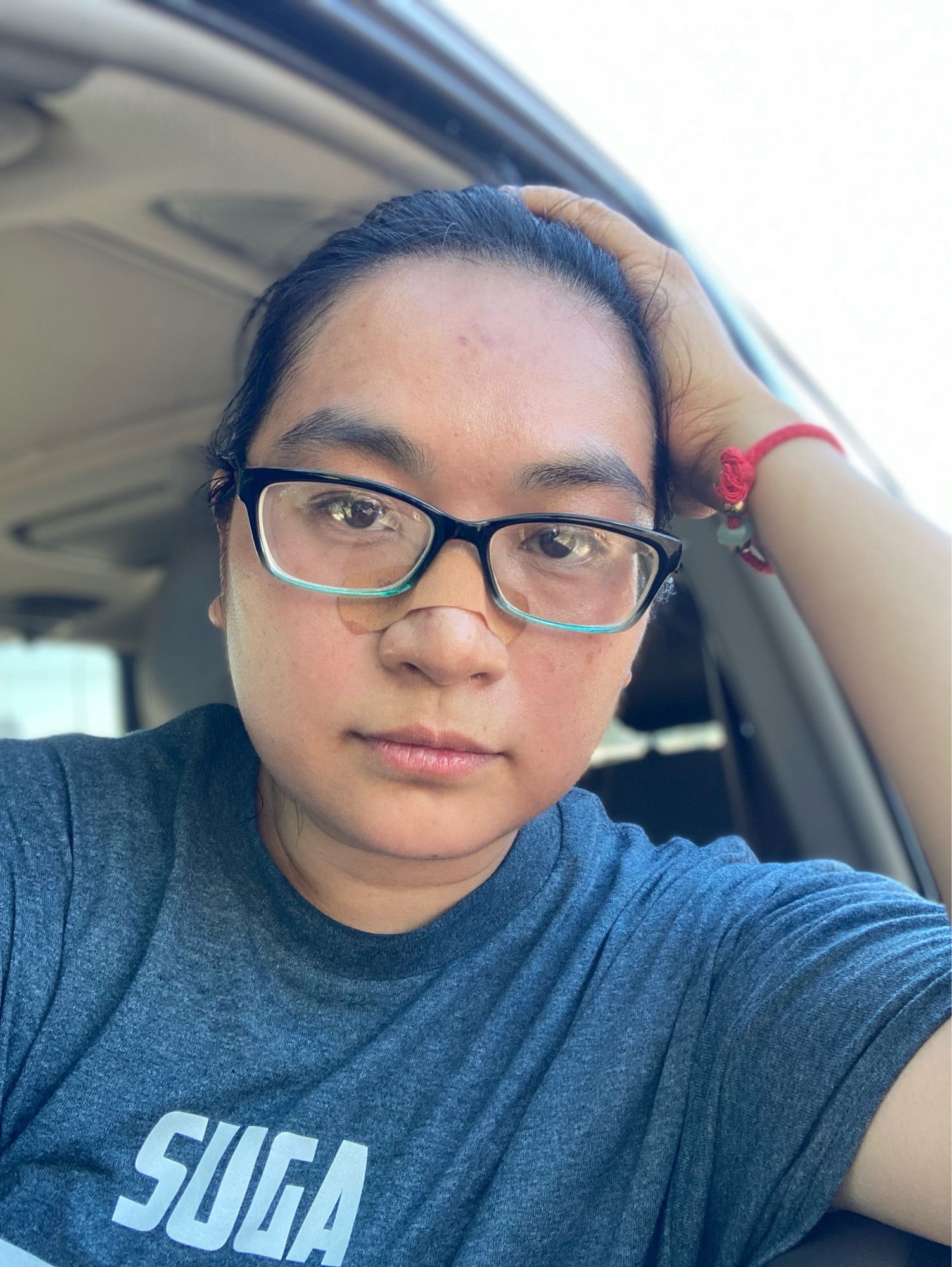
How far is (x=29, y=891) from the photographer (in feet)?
3.38

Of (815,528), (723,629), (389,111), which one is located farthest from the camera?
(723,629)

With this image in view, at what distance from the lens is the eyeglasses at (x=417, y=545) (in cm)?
92

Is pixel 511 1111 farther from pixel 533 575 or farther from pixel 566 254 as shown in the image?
pixel 566 254

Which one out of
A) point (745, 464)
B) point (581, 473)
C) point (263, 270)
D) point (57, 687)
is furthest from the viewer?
point (57, 687)

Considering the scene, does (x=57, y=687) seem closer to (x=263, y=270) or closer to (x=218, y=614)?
(x=263, y=270)

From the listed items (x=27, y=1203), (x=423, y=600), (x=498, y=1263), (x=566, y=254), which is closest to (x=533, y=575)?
(x=423, y=600)

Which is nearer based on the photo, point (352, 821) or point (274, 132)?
point (352, 821)

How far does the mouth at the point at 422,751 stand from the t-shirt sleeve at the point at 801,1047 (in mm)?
325

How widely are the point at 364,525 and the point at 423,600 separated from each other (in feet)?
0.33

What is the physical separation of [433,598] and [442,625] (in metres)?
0.04

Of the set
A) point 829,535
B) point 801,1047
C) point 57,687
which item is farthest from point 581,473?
point 57,687

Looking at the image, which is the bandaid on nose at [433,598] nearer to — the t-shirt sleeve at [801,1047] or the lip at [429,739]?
the lip at [429,739]

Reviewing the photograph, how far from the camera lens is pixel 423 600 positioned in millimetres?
901

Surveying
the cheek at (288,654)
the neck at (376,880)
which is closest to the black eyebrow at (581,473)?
the cheek at (288,654)
